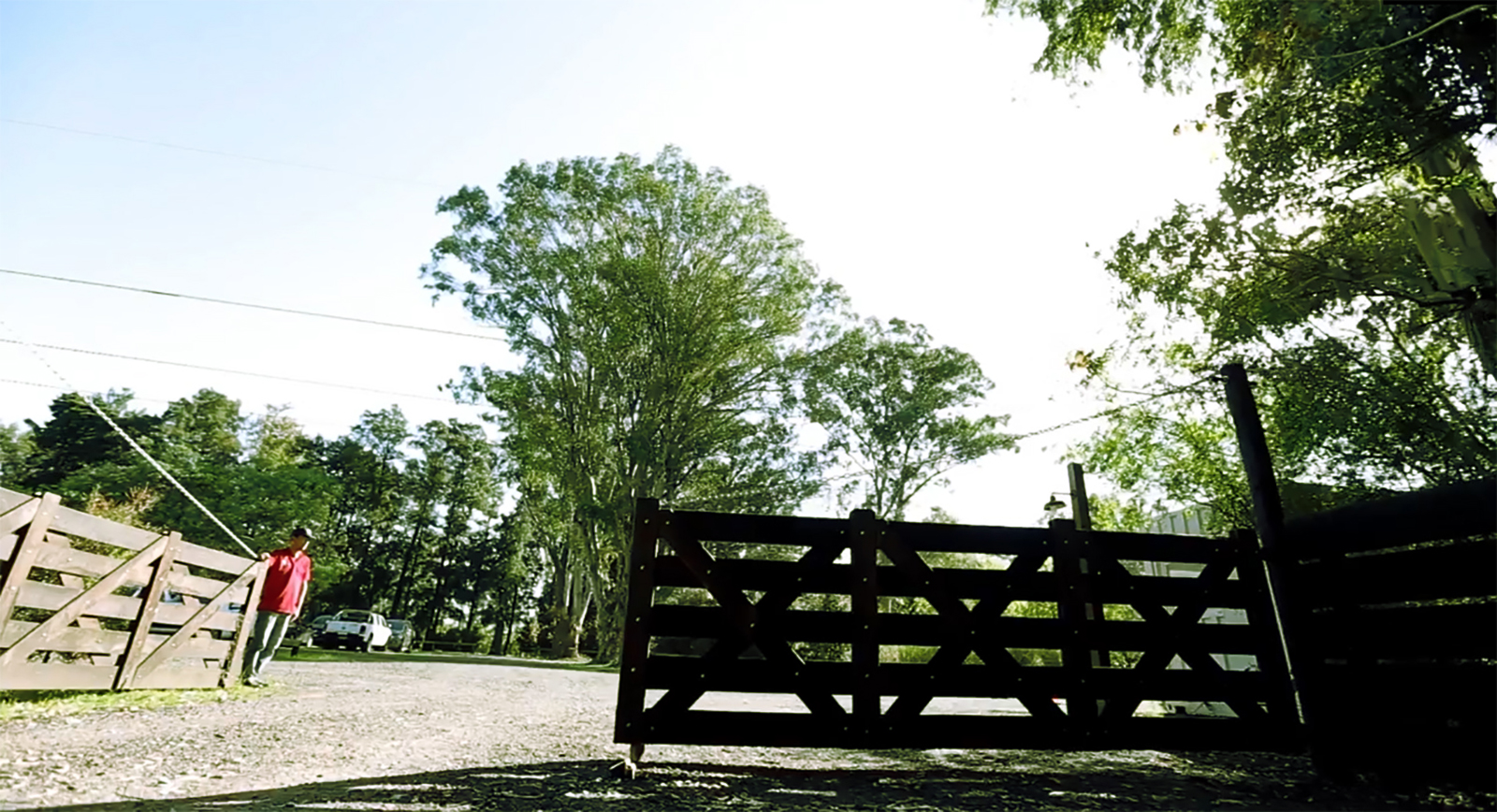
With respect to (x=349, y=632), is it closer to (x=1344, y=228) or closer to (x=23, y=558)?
(x=23, y=558)

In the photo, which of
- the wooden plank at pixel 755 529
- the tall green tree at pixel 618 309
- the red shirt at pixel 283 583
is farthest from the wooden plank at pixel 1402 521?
the tall green tree at pixel 618 309

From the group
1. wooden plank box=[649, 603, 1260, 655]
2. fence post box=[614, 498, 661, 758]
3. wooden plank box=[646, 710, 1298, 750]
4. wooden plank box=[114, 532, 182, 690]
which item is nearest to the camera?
fence post box=[614, 498, 661, 758]

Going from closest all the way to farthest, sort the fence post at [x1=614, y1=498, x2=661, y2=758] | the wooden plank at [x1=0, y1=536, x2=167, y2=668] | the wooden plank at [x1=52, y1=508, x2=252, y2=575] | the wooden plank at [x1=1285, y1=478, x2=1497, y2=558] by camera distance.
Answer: the wooden plank at [x1=1285, y1=478, x2=1497, y2=558] → the fence post at [x1=614, y1=498, x2=661, y2=758] → the wooden plank at [x1=0, y1=536, x2=167, y2=668] → the wooden plank at [x1=52, y1=508, x2=252, y2=575]

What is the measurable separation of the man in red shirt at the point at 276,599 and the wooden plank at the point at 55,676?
1.79m

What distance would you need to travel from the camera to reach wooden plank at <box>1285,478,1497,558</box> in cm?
341

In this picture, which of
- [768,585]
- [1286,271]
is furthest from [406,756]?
[1286,271]

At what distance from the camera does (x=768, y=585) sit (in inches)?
164

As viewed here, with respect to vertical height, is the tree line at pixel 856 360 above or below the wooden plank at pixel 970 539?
above

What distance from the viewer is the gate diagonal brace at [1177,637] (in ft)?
13.9

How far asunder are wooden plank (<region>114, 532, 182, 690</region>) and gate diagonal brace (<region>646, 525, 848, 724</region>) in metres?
4.97

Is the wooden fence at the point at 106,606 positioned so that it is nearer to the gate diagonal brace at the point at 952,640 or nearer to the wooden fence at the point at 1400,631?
the gate diagonal brace at the point at 952,640

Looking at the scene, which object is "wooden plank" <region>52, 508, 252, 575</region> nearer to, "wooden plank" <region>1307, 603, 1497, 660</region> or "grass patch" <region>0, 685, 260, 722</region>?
"grass patch" <region>0, 685, 260, 722</region>

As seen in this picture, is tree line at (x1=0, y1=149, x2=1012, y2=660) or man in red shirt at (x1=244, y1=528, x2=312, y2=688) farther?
tree line at (x1=0, y1=149, x2=1012, y2=660)

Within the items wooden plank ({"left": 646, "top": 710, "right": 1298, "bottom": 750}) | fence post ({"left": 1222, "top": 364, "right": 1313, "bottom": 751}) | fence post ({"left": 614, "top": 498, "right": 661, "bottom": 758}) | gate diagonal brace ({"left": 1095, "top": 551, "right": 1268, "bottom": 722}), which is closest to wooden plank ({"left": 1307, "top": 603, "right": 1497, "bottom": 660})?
fence post ({"left": 1222, "top": 364, "right": 1313, "bottom": 751})
